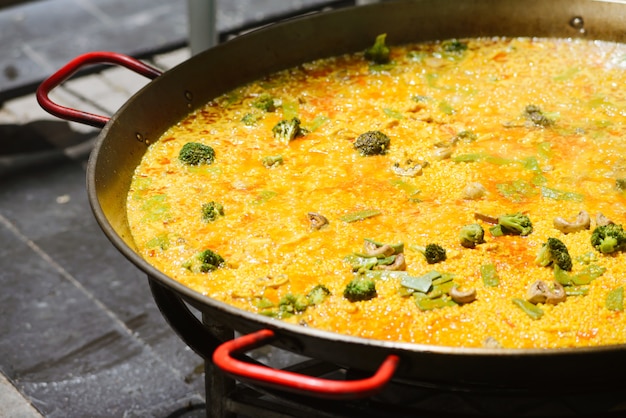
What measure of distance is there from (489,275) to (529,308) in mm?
165

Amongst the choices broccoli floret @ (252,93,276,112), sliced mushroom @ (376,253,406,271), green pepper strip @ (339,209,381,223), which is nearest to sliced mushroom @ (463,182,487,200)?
green pepper strip @ (339,209,381,223)

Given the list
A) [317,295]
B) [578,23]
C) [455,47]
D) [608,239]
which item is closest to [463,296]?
[317,295]

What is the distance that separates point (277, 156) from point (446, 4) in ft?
3.85

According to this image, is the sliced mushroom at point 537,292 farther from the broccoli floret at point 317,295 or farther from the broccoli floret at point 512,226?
the broccoli floret at point 317,295

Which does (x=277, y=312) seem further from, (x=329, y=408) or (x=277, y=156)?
(x=277, y=156)

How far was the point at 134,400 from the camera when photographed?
3.38 meters

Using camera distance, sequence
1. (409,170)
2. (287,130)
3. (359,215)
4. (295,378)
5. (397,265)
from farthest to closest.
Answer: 1. (287,130)
2. (409,170)
3. (359,215)
4. (397,265)
5. (295,378)

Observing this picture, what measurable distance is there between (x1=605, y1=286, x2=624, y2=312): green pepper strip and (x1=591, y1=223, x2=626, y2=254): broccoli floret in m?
0.15

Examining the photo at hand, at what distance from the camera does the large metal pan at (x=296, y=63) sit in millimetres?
1691

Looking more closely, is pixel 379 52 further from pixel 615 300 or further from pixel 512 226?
pixel 615 300

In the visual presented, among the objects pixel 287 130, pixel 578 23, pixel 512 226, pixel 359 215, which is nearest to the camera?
pixel 512 226

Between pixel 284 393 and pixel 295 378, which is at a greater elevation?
pixel 295 378

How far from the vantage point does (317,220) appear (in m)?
2.39

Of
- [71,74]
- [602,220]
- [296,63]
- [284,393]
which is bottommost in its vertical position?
[284,393]
